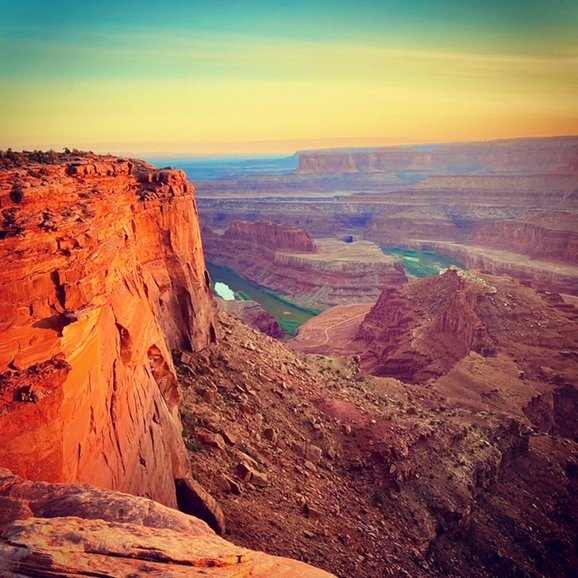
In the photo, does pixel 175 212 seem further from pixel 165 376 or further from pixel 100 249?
pixel 100 249

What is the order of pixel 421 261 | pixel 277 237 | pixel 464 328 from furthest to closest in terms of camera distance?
pixel 421 261, pixel 277 237, pixel 464 328

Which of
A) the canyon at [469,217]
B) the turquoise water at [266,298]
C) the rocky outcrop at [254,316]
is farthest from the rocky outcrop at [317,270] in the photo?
the rocky outcrop at [254,316]

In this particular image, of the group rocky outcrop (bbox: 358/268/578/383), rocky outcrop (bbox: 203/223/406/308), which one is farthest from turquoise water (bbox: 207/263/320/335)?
rocky outcrop (bbox: 358/268/578/383)

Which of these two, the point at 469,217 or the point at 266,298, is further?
the point at 469,217

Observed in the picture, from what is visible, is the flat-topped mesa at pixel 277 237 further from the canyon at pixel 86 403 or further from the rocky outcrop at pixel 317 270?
the canyon at pixel 86 403

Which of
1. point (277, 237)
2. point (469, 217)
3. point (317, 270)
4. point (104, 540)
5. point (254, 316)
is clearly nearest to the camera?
point (104, 540)

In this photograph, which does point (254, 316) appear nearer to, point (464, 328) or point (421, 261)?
point (464, 328)

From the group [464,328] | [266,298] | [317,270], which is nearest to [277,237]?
[317,270]
